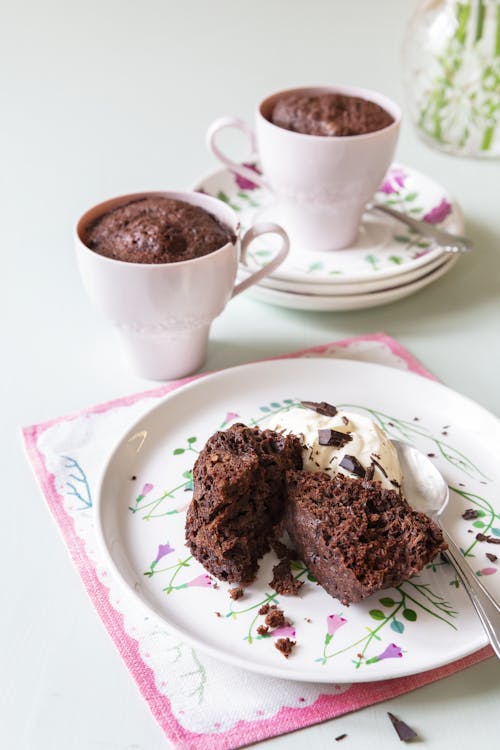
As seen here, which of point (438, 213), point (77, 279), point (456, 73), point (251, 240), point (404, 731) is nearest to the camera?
point (404, 731)

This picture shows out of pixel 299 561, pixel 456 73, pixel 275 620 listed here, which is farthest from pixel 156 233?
pixel 456 73

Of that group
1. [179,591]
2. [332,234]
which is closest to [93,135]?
[332,234]

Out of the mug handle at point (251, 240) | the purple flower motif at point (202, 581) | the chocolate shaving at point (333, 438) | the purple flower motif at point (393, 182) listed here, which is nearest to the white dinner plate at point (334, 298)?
the mug handle at point (251, 240)

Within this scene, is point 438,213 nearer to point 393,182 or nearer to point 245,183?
point 393,182

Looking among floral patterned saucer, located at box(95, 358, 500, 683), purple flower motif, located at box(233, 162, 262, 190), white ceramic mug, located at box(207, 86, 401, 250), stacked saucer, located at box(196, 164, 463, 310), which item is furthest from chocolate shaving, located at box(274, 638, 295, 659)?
purple flower motif, located at box(233, 162, 262, 190)

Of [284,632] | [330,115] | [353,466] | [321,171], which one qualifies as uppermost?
[330,115]

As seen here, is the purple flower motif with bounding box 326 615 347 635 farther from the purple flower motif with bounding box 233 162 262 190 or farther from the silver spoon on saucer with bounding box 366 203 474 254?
the purple flower motif with bounding box 233 162 262 190

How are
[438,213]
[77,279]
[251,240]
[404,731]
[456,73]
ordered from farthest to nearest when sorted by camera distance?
[456,73]
[438,213]
[77,279]
[251,240]
[404,731]

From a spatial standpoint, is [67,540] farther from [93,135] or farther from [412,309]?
[93,135]

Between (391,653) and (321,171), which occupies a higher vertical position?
(321,171)
